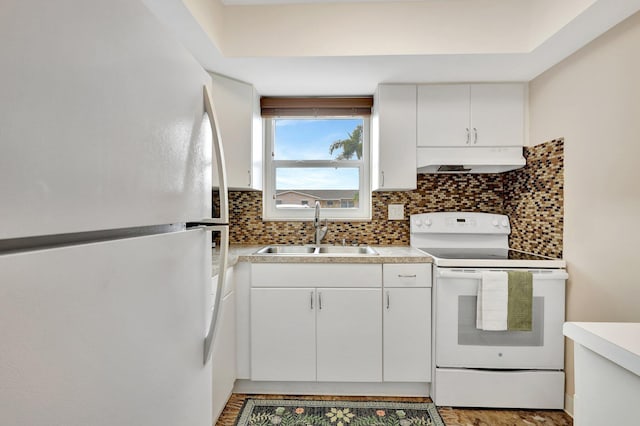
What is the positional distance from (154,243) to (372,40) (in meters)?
1.86

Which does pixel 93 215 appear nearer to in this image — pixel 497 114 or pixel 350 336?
pixel 350 336

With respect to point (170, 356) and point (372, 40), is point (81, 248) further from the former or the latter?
point (372, 40)

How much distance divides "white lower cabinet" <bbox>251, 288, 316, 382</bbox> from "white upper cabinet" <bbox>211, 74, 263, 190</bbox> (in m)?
0.82

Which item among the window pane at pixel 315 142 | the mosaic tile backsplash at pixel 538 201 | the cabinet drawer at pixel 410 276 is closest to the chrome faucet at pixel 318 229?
the window pane at pixel 315 142

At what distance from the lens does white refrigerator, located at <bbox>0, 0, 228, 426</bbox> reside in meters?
0.30

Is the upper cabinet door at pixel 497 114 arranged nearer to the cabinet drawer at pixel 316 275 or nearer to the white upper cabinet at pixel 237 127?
the cabinet drawer at pixel 316 275

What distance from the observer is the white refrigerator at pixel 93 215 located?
30 centimetres

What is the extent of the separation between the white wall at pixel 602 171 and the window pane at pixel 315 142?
4.63 feet

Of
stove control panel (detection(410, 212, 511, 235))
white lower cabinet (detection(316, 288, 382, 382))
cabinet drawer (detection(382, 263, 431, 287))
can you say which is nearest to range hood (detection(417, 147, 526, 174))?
stove control panel (detection(410, 212, 511, 235))

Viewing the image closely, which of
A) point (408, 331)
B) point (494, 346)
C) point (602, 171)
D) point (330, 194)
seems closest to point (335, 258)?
point (408, 331)

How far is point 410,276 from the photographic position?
201cm

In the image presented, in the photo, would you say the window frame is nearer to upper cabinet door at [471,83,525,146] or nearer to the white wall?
upper cabinet door at [471,83,525,146]

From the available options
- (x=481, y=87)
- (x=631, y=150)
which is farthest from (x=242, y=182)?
(x=631, y=150)

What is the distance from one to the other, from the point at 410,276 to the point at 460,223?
0.82 metres
